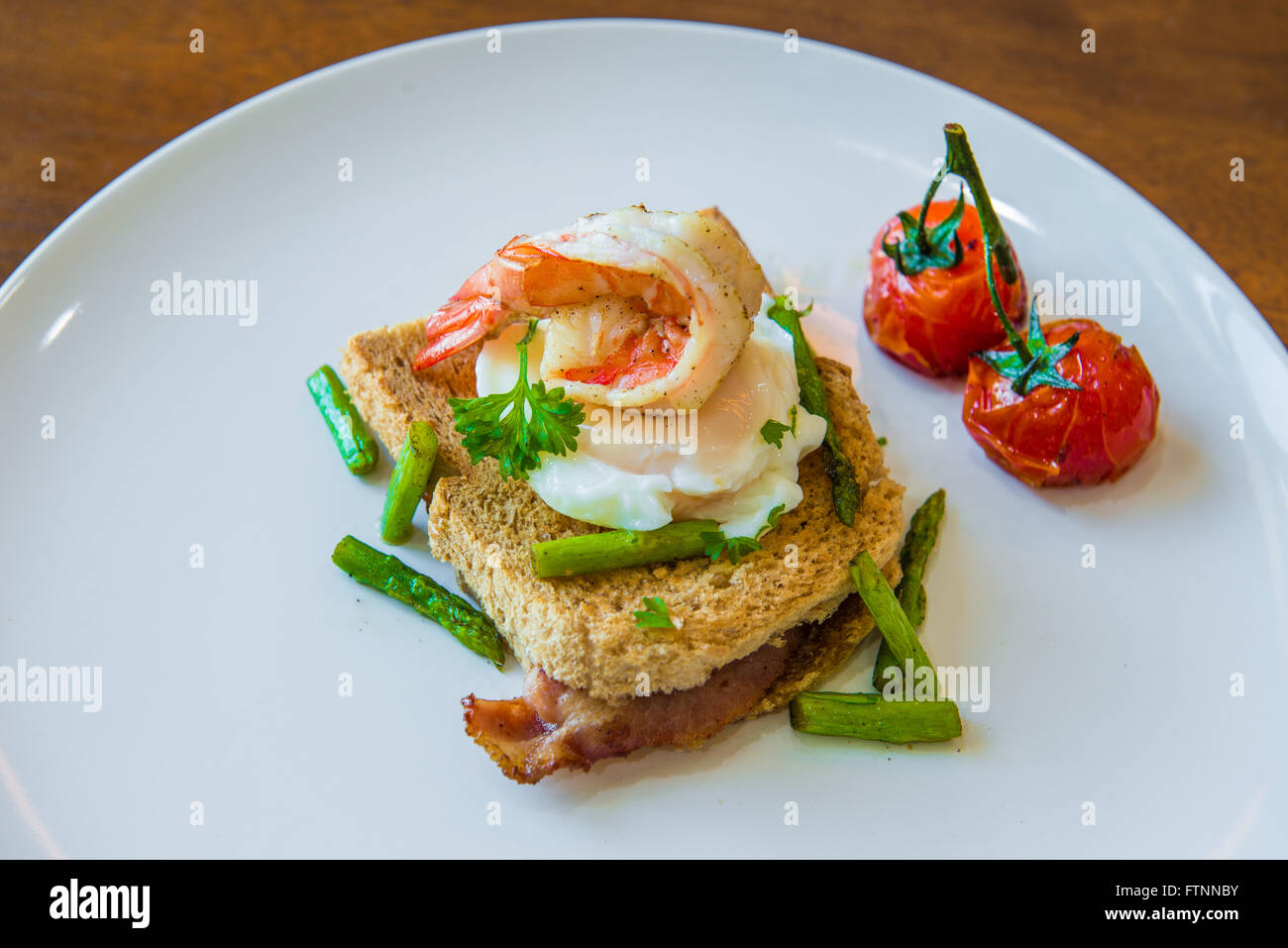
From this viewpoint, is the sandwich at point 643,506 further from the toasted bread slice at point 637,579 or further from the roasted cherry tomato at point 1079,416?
the roasted cherry tomato at point 1079,416

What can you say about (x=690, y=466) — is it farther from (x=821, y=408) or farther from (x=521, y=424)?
(x=821, y=408)

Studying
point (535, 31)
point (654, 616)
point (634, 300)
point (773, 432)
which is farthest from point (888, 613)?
point (535, 31)

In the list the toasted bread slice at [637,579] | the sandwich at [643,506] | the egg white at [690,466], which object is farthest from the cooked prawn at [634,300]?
the toasted bread slice at [637,579]

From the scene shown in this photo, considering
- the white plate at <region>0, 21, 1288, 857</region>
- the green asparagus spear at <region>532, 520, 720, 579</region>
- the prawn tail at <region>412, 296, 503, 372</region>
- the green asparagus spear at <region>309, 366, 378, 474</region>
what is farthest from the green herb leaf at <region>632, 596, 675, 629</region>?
the green asparagus spear at <region>309, 366, 378, 474</region>

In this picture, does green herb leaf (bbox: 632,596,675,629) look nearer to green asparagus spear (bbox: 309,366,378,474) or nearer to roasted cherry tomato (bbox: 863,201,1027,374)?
green asparagus spear (bbox: 309,366,378,474)

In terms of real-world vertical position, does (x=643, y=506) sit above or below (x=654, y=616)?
above

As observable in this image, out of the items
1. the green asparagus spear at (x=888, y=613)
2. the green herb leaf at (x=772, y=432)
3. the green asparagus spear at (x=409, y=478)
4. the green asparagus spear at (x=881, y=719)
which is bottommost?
the green asparagus spear at (x=881, y=719)

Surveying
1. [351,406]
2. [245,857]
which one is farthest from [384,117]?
[245,857]
